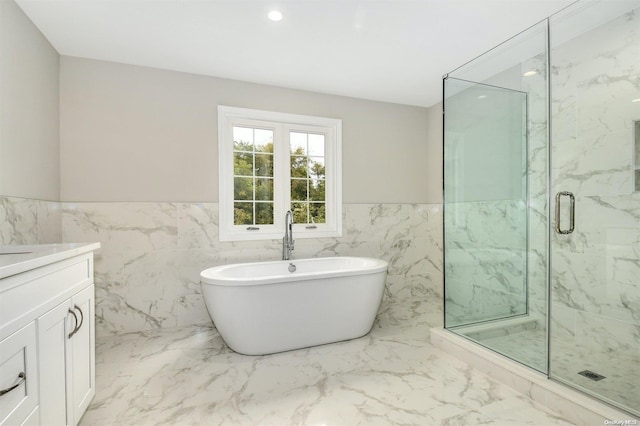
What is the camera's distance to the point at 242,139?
10.9 feet

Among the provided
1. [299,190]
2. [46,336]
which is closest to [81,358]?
[46,336]

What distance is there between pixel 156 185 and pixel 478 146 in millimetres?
2898

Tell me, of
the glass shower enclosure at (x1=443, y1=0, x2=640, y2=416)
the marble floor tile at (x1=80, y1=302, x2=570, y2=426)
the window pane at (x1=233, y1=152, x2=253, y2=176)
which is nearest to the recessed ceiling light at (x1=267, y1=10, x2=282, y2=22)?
the window pane at (x1=233, y1=152, x2=253, y2=176)

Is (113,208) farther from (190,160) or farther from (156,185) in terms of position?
(190,160)

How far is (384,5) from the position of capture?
210 cm

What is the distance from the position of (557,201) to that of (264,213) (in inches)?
98.2

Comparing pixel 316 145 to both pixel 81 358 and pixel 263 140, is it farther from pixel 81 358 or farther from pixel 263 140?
pixel 81 358

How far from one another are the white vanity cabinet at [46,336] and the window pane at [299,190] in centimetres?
212

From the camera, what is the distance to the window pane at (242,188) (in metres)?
3.27

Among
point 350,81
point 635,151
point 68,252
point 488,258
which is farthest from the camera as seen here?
point 350,81

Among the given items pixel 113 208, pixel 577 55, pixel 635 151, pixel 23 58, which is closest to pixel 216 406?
pixel 113 208

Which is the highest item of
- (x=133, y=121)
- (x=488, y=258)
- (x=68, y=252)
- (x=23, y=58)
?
(x=23, y=58)

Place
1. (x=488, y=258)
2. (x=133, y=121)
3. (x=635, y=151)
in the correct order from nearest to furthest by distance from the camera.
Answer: (x=635, y=151) → (x=488, y=258) → (x=133, y=121)

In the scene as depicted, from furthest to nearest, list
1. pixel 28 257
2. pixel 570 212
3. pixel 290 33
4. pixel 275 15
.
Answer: pixel 290 33
pixel 275 15
pixel 570 212
pixel 28 257
